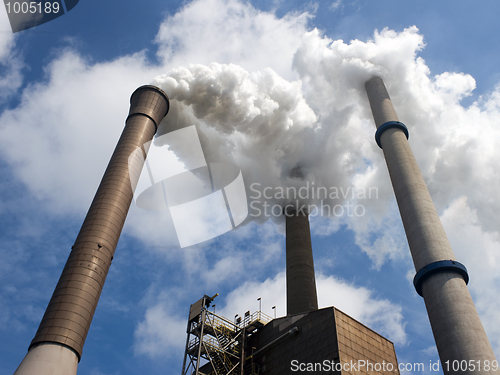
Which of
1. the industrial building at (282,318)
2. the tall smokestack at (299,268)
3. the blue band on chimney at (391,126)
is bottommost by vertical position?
the industrial building at (282,318)

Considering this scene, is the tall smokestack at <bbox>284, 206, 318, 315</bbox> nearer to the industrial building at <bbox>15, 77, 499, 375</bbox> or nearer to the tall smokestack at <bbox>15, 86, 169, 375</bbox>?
the industrial building at <bbox>15, 77, 499, 375</bbox>

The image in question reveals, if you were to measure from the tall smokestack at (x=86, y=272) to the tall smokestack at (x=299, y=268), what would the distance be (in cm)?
1384

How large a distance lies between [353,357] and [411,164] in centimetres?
1397

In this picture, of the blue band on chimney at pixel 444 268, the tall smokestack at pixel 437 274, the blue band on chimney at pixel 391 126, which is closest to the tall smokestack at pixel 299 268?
the tall smokestack at pixel 437 274

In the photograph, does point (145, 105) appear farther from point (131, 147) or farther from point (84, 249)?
point (84, 249)

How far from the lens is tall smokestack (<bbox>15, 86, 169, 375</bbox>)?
58.0 ft

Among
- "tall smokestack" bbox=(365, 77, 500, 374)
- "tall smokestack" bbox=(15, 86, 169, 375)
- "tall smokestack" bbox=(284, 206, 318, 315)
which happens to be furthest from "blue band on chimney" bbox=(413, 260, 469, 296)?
"tall smokestack" bbox=(15, 86, 169, 375)

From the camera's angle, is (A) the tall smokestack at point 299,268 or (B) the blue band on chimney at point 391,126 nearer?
(A) the tall smokestack at point 299,268

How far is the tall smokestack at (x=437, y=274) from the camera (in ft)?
61.8

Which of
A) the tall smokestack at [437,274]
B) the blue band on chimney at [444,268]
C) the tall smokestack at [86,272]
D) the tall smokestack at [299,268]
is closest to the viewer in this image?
the tall smokestack at [86,272]

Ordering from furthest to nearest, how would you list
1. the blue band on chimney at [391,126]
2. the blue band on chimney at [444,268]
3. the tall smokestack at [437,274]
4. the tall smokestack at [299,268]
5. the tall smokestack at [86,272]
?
the blue band on chimney at [391,126], the tall smokestack at [299,268], the blue band on chimney at [444,268], the tall smokestack at [437,274], the tall smokestack at [86,272]

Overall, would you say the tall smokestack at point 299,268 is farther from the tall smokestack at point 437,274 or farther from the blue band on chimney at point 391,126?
the blue band on chimney at point 391,126

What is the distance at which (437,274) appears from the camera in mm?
21891

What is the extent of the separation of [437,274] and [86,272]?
730 inches
